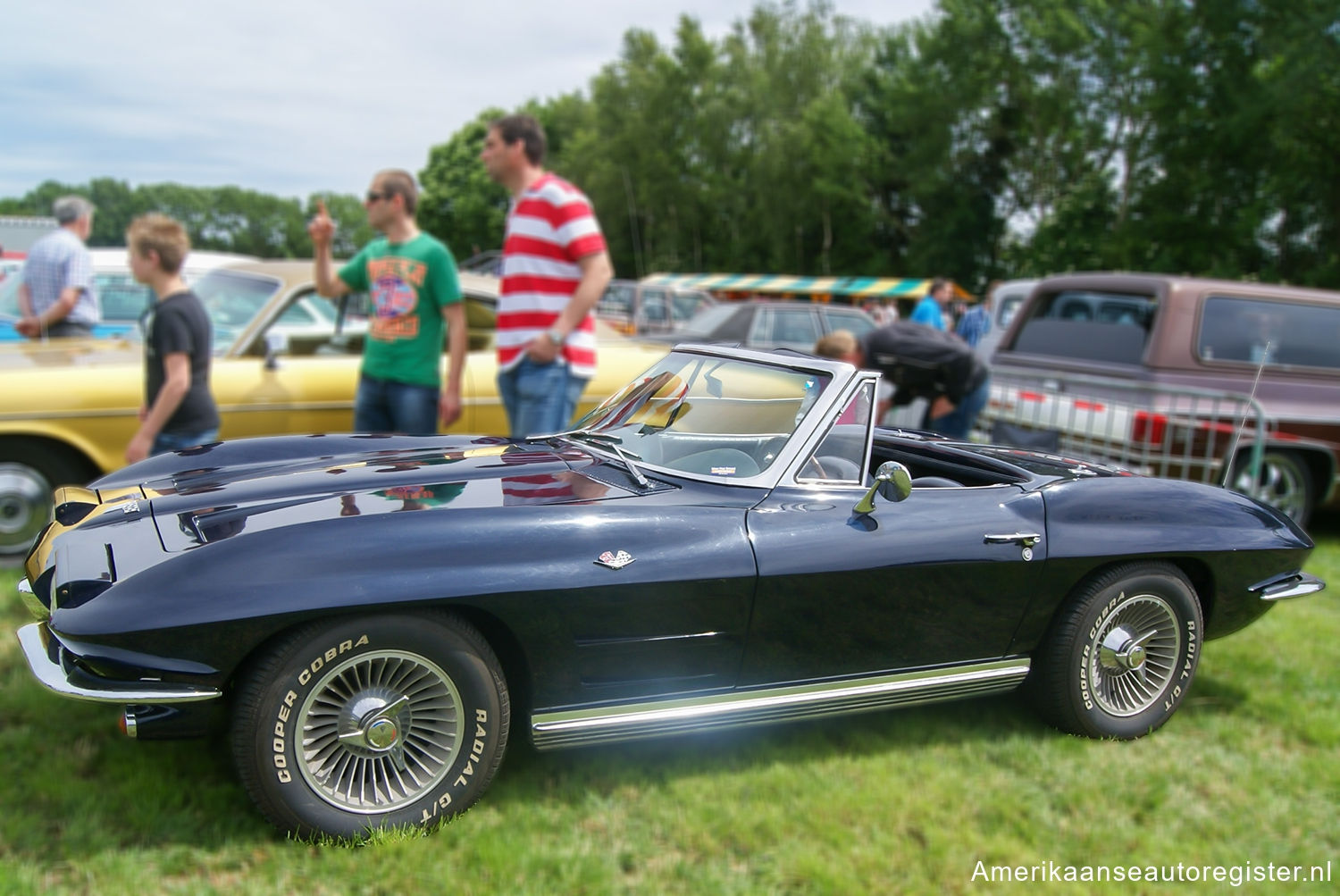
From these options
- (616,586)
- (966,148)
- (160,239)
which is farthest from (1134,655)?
(966,148)

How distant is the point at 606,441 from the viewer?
3.00 metres

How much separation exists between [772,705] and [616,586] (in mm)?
562

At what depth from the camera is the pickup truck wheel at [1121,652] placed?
8.74ft

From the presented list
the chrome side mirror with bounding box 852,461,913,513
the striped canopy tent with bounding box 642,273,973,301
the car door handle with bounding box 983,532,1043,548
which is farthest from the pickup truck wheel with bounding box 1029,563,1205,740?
the striped canopy tent with bounding box 642,273,973,301

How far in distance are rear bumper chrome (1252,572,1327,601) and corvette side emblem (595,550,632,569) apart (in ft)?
6.39

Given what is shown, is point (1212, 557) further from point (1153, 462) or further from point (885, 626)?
point (1153, 462)

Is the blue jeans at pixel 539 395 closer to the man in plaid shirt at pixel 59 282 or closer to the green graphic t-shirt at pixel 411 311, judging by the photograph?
the green graphic t-shirt at pixel 411 311

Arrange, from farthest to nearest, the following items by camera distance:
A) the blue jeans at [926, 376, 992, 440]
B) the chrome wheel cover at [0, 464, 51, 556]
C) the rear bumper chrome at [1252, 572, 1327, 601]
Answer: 1. the blue jeans at [926, 376, 992, 440]
2. the chrome wheel cover at [0, 464, 51, 556]
3. the rear bumper chrome at [1252, 572, 1327, 601]

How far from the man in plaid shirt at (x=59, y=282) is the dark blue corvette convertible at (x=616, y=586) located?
134 inches

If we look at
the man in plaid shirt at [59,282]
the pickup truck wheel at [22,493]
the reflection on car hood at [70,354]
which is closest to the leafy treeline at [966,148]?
the man in plaid shirt at [59,282]

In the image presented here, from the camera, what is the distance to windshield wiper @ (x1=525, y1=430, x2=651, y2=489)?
2604 mm

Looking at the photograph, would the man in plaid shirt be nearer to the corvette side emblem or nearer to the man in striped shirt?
the man in striped shirt

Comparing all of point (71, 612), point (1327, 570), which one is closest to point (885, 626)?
point (71, 612)

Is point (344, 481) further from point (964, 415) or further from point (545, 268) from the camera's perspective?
point (964, 415)
